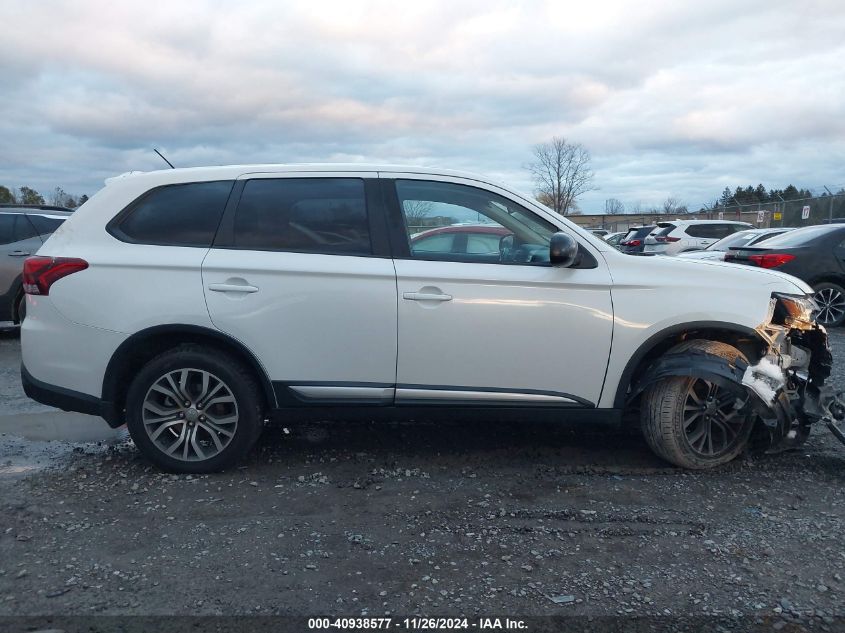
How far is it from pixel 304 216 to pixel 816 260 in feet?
26.7

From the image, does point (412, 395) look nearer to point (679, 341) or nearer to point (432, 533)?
point (432, 533)

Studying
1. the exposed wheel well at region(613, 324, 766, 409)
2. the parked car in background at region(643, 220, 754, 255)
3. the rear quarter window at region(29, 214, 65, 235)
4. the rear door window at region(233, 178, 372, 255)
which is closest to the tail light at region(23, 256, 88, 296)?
the rear door window at region(233, 178, 372, 255)

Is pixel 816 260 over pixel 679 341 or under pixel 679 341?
over

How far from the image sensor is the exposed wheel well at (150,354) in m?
3.98

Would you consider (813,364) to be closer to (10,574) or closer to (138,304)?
(138,304)

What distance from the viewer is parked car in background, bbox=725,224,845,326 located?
937 centimetres

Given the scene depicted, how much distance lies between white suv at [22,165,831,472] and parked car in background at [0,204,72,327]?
5600 mm

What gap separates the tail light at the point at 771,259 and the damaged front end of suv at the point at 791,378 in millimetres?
5517

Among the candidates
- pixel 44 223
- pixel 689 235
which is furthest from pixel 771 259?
pixel 44 223

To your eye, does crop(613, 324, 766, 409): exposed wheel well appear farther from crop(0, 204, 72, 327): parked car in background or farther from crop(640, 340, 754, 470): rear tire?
crop(0, 204, 72, 327): parked car in background

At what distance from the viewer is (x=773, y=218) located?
28469 mm

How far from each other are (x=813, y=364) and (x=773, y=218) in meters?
27.4

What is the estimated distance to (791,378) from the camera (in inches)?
165

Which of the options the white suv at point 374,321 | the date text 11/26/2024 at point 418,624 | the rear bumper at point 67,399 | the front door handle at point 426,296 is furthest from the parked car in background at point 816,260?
the rear bumper at point 67,399
